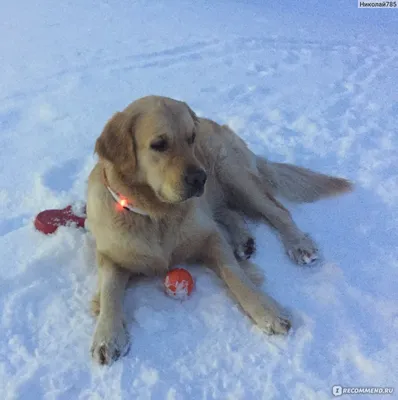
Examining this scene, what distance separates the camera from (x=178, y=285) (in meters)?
2.88

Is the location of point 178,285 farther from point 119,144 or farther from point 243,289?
point 119,144

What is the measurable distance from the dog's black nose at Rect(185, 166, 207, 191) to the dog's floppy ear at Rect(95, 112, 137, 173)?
A: 337mm

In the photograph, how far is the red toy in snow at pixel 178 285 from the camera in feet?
9.45

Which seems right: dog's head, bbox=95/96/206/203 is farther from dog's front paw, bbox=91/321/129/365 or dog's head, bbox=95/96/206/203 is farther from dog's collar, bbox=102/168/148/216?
dog's front paw, bbox=91/321/129/365

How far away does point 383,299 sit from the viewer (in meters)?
2.85

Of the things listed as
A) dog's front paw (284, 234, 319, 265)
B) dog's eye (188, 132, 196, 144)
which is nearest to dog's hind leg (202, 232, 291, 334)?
dog's front paw (284, 234, 319, 265)

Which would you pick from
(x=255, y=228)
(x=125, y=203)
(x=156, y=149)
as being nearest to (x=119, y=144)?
(x=156, y=149)

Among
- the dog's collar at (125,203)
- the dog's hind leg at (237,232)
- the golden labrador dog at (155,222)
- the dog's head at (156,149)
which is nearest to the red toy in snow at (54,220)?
the golden labrador dog at (155,222)

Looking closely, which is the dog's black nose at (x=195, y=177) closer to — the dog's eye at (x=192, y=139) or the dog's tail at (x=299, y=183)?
the dog's eye at (x=192, y=139)

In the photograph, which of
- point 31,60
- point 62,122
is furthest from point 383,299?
point 31,60

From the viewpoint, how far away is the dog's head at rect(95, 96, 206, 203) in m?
2.72

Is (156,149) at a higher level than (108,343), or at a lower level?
higher

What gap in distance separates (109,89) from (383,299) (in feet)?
13.3

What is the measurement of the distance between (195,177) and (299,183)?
145 cm
